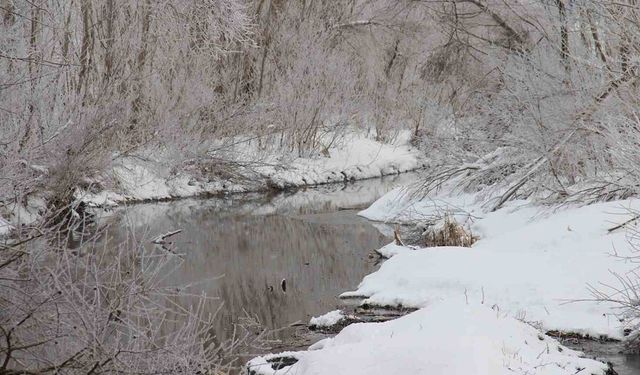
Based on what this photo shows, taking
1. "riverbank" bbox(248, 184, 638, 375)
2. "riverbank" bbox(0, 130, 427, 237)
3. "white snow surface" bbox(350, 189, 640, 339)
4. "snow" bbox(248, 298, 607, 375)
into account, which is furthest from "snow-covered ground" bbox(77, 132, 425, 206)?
"snow" bbox(248, 298, 607, 375)

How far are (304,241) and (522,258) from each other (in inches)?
227

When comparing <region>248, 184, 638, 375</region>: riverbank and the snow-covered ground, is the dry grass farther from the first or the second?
the snow-covered ground

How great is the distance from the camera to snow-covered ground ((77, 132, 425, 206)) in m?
22.2

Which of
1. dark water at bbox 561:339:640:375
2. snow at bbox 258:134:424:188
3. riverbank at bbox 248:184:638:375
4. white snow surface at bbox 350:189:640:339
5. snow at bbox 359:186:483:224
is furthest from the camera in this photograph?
snow at bbox 258:134:424:188

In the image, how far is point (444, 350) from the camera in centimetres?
684

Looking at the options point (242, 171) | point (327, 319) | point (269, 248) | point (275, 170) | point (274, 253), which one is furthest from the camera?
point (275, 170)

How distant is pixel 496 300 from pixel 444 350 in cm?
326

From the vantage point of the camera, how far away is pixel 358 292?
11.3 meters

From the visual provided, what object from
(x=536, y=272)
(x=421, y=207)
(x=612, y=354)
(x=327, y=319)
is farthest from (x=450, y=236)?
(x=612, y=354)

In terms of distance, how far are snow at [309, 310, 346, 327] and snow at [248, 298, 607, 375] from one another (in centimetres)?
150

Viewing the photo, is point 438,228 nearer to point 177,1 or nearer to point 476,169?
point 476,169

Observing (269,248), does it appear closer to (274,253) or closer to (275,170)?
(274,253)

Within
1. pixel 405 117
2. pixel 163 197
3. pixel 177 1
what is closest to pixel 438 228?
pixel 177 1

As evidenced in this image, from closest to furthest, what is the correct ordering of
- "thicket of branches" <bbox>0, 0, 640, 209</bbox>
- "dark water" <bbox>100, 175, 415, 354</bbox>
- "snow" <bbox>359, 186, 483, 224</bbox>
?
"dark water" <bbox>100, 175, 415, 354</bbox>, "thicket of branches" <bbox>0, 0, 640, 209</bbox>, "snow" <bbox>359, 186, 483, 224</bbox>
